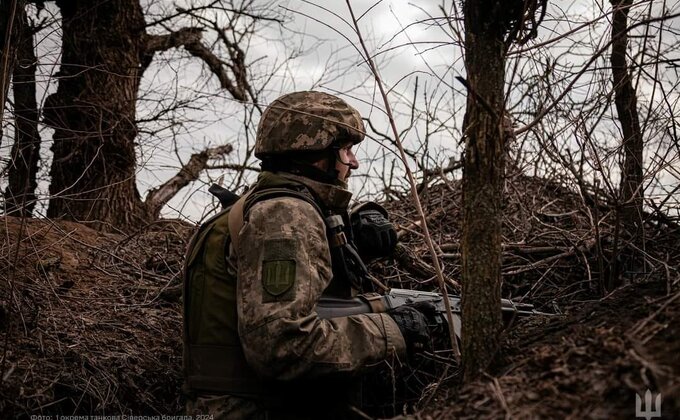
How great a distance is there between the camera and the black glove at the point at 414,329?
10.5 feet

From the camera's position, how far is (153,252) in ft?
18.8

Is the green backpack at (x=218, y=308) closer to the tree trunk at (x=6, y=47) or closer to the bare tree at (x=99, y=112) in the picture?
the tree trunk at (x=6, y=47)

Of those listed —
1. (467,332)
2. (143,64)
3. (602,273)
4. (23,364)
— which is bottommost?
(23,364)

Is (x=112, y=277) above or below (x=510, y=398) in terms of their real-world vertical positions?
above

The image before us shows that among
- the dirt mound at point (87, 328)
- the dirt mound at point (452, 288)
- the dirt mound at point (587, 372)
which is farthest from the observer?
the dirt mound at point (87, 328)

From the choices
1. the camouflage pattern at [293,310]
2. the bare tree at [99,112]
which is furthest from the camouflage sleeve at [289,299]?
the bare tree at [99,112]

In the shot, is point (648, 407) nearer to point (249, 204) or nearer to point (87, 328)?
point (249, 204)

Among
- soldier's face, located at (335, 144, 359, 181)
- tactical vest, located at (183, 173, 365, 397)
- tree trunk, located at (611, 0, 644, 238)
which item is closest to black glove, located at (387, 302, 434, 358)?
tactical vest, located at (183, 173, 365, 397)

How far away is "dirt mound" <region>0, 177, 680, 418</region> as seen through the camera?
2.04 meters

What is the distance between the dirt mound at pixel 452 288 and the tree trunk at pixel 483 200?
12 cm

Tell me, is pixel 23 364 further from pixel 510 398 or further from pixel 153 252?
pixel 510 398

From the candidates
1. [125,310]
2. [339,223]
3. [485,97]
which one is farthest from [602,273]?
[125,310]

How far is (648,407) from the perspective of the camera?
5.66ft

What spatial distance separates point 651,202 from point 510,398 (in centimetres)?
256
